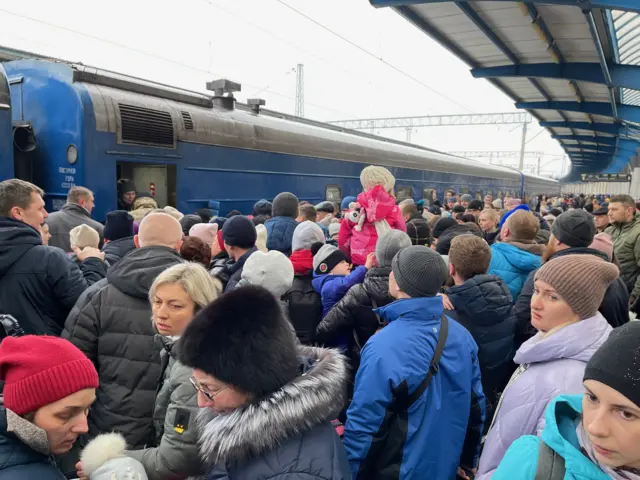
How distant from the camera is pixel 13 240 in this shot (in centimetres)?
254

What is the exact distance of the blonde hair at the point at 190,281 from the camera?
202 cm

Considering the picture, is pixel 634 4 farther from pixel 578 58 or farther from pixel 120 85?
pixel 120 85

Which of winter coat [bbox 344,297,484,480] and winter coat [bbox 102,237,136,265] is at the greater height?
winter coat [bbox 102,237,136,265]

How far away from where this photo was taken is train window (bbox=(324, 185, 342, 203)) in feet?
32.7

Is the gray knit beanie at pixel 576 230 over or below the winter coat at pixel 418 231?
over

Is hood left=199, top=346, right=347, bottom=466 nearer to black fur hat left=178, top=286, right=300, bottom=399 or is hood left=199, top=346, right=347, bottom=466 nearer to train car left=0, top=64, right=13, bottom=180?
black fur hat left=178, top=286, right=300, bottom=399

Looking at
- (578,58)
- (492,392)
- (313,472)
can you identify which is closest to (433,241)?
(492,392)

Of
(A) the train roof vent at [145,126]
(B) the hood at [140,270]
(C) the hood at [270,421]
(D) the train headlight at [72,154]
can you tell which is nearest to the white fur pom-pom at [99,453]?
(C) the hood at [270,421]

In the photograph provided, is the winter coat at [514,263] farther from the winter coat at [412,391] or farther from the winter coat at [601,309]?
the winter coat at [412,391]

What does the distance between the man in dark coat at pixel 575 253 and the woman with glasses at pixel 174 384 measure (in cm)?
194

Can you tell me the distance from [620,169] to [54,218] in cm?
3854

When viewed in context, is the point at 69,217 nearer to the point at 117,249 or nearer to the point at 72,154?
the point at 117,249

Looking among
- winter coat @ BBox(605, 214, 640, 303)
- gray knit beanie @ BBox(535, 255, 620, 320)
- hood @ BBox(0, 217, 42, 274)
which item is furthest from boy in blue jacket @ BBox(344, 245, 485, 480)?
winter coat @ BBox(605, 214, 640, 303)

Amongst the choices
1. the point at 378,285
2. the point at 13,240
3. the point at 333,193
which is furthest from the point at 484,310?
the point at 333,193
